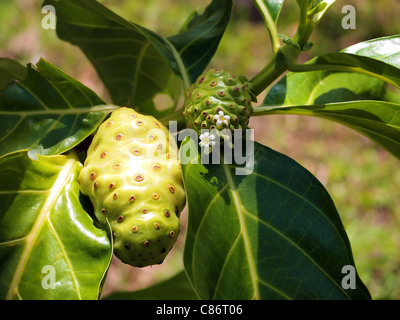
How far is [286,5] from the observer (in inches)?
174

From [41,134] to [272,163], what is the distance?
0.51 m

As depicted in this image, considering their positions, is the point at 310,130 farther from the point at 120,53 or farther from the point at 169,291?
the point at 120,53

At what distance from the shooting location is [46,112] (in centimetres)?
112

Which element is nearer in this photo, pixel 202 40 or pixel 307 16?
pixel 307 16

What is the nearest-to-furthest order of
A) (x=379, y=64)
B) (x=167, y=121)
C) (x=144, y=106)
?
(x=379, y=64), (x=167, y=121), (x=144, y=106)

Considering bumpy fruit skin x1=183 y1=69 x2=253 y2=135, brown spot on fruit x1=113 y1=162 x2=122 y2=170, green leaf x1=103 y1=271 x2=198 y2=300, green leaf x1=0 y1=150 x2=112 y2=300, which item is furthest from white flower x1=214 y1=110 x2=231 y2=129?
green leaf x1=103 y1=271 x2=198 y2=300

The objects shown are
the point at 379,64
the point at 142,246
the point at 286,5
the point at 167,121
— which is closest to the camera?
the point at 142,246

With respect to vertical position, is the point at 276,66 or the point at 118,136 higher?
the point at 276,66

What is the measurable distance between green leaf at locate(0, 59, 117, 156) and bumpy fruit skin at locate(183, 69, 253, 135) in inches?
8.2

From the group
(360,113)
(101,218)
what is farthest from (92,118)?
(360,113)

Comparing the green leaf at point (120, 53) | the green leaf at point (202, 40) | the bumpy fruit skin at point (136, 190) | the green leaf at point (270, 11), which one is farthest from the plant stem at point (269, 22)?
the bumpy fruit skin at point (136, 190)

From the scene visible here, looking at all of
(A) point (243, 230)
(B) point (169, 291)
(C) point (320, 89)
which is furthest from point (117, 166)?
(B) point (169, 291)

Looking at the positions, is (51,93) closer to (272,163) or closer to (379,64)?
(272,163)

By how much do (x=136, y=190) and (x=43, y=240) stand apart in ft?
0.71
